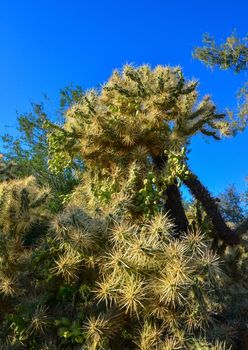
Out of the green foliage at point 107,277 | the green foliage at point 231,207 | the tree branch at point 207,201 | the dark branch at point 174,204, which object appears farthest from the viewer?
the green foliage at point 231,207

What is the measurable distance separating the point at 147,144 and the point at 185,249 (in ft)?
11.3

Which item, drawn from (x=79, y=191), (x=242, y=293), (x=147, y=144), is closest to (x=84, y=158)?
(x=79, y=191)

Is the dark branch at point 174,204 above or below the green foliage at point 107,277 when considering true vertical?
above

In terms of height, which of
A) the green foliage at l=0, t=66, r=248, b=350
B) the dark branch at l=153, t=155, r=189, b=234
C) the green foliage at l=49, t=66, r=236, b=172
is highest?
the green foliage at l=49, t=66, r=236, b=172

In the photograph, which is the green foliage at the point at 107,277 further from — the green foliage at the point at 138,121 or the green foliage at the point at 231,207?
the green foliage at the point at 231,207

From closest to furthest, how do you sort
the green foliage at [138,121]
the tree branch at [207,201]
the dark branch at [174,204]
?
1. the green foliage at [138,121]
2. the dark branch at [174,204]
3. the tree branch at [207,201]

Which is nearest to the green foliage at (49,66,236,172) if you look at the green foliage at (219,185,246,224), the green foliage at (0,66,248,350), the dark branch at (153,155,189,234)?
the dark branch at (153,155,189,234)

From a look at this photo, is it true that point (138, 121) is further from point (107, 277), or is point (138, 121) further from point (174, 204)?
point (107, 277)

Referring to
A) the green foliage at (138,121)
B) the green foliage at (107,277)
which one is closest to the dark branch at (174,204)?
the green foliage at (138,121)

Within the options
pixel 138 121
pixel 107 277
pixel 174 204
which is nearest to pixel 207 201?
pixel 174 204

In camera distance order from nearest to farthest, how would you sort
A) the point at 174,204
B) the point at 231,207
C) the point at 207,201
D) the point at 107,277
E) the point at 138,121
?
the point at 107,277 → the point at 138,121 → the point at 174,204 → the point at 207,201 → the point at 231,207

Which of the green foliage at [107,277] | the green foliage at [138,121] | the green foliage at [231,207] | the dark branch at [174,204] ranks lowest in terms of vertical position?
the green foliage at [107,277]

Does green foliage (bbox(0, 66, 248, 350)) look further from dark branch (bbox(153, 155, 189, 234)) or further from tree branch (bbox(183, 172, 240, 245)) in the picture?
tree branch (bbox(183, 172, 240, 245))

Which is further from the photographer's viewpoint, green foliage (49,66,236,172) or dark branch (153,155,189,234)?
dark branch (153,155,189,234)
